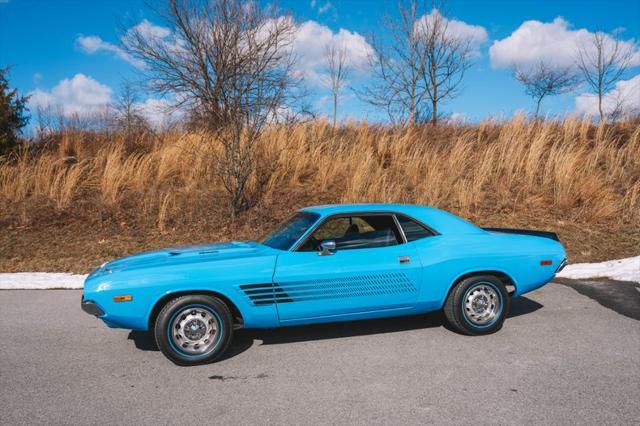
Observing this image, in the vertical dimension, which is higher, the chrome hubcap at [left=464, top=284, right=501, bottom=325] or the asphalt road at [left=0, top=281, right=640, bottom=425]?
the chrome hubcap at [left=464, top=284, right=501, bottom=325]

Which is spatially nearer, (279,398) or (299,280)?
(279,398)

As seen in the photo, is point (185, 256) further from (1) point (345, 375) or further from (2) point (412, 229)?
(2) point (412, 229)

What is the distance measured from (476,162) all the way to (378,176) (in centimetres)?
328

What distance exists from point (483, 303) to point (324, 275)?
1.71m

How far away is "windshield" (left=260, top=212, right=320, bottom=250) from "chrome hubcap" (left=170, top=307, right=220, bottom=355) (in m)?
0.95

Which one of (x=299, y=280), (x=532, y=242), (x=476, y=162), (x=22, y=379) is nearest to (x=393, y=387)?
(x=299, y=280)

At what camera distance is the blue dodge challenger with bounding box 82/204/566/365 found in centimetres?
407

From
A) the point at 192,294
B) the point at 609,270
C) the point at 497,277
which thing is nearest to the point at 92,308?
the point at 192,294

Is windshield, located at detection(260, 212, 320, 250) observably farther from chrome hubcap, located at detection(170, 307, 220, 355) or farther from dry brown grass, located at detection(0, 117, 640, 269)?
dry brown grass, located at detection(0, 117, 640, 269)

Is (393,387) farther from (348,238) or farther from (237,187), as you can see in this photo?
(237,187)

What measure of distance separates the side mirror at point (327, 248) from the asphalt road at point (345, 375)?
2.98 ft

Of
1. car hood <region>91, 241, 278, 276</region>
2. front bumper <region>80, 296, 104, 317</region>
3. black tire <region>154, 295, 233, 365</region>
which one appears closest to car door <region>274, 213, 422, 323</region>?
car hood <region>91, 241, 278, 276</region>

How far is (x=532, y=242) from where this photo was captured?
500cm

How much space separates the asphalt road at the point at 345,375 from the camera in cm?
312
